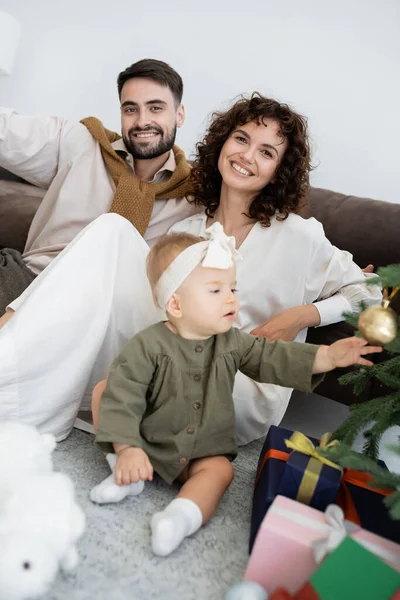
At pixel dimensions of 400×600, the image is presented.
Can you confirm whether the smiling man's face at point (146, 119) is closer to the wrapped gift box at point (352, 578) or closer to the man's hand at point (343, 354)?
the man's hand at point (343, 354)

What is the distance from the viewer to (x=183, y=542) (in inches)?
40.8

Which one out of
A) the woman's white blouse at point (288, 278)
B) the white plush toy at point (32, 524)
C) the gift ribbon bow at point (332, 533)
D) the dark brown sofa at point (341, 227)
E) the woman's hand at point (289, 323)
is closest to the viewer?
the white plush toy at point (32, 524)

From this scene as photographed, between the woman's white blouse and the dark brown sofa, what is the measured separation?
153mm

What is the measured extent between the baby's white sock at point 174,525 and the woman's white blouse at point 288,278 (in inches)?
17.8

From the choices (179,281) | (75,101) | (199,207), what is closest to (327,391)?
(199,207)

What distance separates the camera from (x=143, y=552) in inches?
38.8

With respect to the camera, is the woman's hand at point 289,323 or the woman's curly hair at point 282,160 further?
the woman's curly hair at point 282,160

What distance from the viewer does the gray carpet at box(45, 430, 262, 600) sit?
0.90 meters

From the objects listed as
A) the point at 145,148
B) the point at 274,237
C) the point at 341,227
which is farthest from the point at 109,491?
the point at 341,227

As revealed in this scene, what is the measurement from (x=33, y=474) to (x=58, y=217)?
1.03 metres

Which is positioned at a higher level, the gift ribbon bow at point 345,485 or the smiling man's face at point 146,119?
the smiling man's face at point 146,119

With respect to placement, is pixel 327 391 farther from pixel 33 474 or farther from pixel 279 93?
pixel 279 93

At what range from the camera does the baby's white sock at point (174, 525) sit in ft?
3.18

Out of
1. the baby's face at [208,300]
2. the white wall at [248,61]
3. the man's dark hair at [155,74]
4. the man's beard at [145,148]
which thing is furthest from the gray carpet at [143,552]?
the white wall at [248,61]
